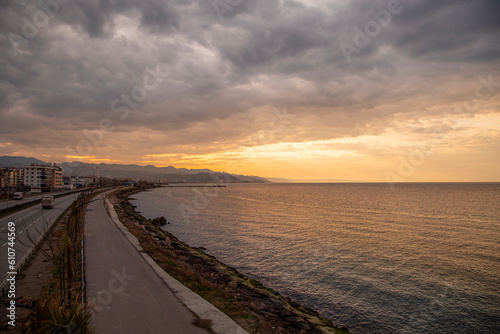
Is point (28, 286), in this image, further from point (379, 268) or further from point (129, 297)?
point (379, 268)

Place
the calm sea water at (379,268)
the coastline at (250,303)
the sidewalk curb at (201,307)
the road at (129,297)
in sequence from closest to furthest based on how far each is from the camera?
the road at (129,297) < the sidewalk curb at (201,307) < the coastline at (250,303) < the calm sea water at (379,268)

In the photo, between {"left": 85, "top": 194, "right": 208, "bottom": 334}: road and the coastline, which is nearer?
{"left": 85, "top": 194, "right": 208, "bottom": 334}: road

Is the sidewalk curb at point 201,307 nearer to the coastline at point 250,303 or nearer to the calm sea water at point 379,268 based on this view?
the coastline at point 250,303

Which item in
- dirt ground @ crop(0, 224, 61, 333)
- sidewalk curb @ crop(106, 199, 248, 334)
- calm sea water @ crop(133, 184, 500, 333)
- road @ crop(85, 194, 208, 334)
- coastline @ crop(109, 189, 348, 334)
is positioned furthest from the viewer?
calm sea water @ crop(133, 184, 500, 333)

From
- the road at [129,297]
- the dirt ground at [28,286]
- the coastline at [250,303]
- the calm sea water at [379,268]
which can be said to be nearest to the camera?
the road at [129,297]

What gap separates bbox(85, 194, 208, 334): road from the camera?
9938mm

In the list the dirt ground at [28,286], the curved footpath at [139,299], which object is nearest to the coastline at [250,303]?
the curved footpath at [139,299]

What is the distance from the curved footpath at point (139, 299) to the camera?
1003 cm

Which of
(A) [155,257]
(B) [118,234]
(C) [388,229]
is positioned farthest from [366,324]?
(C) [388,229]

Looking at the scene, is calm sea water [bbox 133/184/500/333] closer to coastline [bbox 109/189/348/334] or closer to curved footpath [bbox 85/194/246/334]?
coastline [bbox 109/189/348/334]

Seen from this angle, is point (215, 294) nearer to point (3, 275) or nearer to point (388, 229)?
point (3, 275)

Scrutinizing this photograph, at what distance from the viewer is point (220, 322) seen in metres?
10.8

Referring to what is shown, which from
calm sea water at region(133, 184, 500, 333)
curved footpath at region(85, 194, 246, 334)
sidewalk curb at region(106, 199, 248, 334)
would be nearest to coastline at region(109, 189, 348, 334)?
sidewalk curb at region(106, 199, 248, 334)

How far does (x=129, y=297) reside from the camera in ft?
40.5
